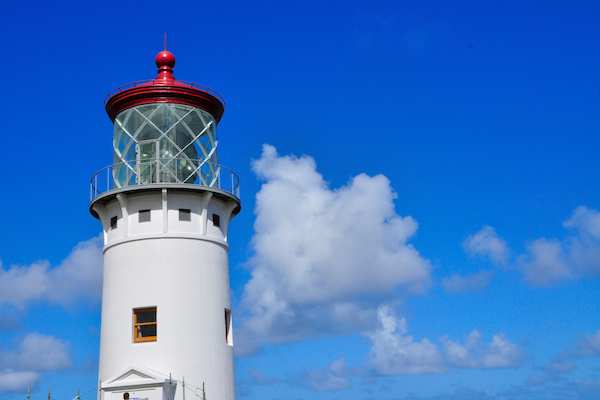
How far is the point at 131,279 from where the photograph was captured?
24.2m

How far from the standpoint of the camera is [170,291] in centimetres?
2391

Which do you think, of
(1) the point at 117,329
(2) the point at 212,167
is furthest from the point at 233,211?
(1) the point at 117,329

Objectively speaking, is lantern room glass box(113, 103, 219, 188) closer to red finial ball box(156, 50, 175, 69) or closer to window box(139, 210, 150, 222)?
window box(139, 210, 150, 222)

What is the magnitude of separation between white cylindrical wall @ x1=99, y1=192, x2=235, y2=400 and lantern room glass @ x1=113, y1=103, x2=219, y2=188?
0.79 metres

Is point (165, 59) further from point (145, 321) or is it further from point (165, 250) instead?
point (145, 321)

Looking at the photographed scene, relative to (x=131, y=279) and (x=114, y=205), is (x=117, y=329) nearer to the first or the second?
(x=131, y=279)

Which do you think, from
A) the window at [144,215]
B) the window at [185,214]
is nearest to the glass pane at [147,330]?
the window at [144,215]

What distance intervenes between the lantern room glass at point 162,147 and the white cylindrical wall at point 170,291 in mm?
789

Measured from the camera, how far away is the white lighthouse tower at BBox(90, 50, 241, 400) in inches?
918

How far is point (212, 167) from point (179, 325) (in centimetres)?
596

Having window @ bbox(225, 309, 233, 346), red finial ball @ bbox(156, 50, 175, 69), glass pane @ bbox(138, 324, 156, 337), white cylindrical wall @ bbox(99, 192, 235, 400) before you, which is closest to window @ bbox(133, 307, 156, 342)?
glass pane @ bbox(138, 324, 156, 337)

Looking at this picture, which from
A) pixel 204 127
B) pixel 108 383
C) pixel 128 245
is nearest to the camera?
pixel 108 383

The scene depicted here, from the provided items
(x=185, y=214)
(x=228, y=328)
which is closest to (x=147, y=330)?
(x=228, y=328)

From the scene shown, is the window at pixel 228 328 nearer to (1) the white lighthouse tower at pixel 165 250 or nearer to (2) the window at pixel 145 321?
(1) the white lighthouse tower at pixel 165 250
